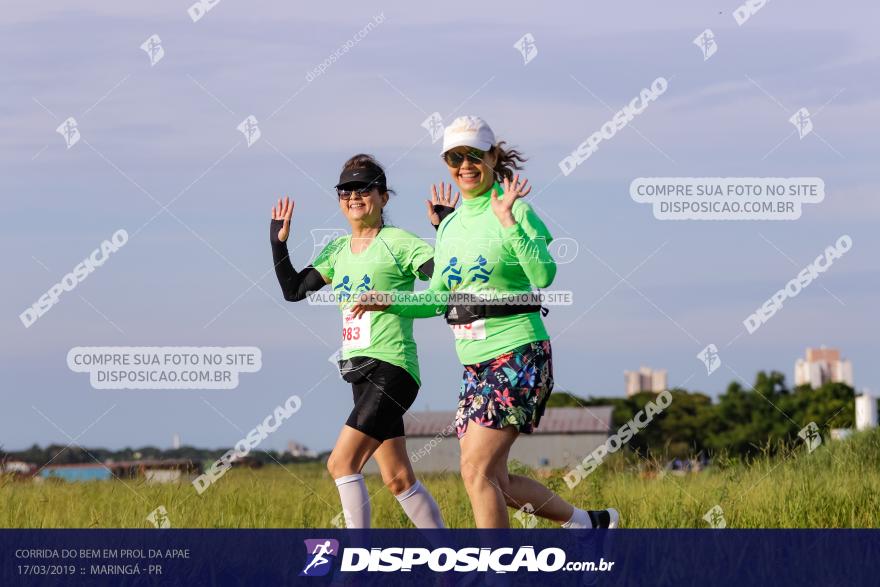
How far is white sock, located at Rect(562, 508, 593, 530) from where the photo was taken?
710 cm

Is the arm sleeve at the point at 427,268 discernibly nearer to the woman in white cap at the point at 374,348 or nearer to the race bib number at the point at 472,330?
the woman in white cap at the point at 374,348

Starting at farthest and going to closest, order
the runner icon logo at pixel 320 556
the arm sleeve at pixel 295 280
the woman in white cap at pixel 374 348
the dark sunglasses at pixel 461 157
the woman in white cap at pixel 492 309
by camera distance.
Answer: the arm sleeve at pixel 295 280
the woman in white cap at pixel 374 348
the runner icon logo at pixel 320 556
the dark sunglasses at pixel 461 157
the woman in white cap at pixel 492 309

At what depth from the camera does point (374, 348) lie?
718 centimetres

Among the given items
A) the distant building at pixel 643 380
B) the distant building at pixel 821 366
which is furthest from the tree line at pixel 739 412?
the distant building at pixel 643 380

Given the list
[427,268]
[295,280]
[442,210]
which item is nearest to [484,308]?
[427,268]

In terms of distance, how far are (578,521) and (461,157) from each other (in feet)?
7.10

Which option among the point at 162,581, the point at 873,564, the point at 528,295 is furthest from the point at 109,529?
the point at 873,564

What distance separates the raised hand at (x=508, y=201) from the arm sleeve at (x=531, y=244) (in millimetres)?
46

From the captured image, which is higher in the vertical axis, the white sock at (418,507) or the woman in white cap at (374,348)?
the woman in white cap at (374,348)

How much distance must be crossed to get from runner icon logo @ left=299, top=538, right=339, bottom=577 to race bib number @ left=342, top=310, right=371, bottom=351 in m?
1.10

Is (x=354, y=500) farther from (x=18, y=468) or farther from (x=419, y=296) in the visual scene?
(x=18, y=468)

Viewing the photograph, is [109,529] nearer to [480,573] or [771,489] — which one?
[480,573]

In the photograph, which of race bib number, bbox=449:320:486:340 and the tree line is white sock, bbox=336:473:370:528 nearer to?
race bib number, bbox=449:320:486:340

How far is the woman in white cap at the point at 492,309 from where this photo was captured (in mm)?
6344
